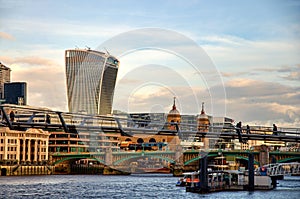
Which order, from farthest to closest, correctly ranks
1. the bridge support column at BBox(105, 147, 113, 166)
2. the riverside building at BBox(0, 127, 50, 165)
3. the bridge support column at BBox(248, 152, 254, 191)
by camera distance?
the riverside building at BBox(0, 127, 50, 165)
the bridge support column at BBox(105, 147, 113, 166)
the bridge support column at BBox(248, 152, 254, 191)

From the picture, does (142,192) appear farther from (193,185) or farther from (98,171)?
(98,171)

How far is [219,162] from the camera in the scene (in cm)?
16362

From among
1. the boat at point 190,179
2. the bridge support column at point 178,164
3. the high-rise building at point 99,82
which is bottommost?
the boat at point 190,179

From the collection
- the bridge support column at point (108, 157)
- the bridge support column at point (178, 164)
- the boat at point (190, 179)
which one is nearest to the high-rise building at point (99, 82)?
the bridge support column at point (108, 157)

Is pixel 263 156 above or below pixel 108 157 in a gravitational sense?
below

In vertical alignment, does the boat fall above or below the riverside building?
below

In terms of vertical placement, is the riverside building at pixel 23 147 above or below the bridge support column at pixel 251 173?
above

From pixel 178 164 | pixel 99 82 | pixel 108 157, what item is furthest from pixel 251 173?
pixel 108 157

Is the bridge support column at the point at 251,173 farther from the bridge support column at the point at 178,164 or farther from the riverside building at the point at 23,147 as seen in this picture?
the riverside building at the point at 23,147

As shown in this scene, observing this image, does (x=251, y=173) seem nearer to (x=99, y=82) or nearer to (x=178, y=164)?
(x=99, y=82)

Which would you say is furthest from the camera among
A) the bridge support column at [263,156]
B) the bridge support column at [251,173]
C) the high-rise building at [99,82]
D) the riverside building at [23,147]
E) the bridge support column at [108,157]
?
the riverside building at [23,147]

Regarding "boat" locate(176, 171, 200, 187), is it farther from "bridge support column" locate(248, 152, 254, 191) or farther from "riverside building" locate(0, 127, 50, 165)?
"riverside building" locate(0, 127, 50, 165)

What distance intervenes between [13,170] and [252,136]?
335 ft

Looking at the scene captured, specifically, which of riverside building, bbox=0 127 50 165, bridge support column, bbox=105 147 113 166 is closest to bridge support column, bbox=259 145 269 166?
bridge support column, bbox=105 147 113 166
